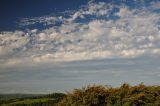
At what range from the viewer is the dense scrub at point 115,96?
34531 millimetres

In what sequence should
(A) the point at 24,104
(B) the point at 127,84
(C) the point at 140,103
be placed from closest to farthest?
(C) the point at 140,103, (B) the point at 127,84, (A) the point at 24,104

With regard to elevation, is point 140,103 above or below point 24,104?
below

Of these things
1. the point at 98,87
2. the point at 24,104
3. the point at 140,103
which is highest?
the point at 24,104

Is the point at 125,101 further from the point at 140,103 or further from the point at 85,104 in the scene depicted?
the point at 85,104

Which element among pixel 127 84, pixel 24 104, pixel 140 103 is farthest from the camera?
pixel 24 104

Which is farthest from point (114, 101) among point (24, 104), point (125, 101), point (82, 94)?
point (24, 104)

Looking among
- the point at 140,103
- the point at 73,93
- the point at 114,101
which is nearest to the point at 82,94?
the point at 73,93

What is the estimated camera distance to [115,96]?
35281 mm

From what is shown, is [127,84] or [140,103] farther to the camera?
[127,84]

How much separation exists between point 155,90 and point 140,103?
2456 millimetres

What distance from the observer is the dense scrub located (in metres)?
34.5

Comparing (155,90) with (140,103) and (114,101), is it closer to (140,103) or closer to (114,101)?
(140,103)

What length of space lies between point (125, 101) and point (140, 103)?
1584mm

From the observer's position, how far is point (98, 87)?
3619cm
